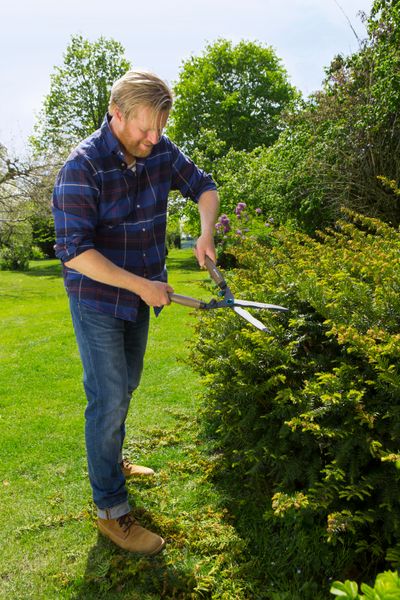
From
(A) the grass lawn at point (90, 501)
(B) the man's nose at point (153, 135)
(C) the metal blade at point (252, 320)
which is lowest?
(A) the grass lawn at point (90, 501)

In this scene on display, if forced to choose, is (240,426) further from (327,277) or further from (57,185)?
(57,185)

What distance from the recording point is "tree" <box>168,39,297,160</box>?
2777cm

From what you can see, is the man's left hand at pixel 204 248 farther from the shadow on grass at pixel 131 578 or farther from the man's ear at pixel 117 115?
the shadow on grass at pixel 131 578

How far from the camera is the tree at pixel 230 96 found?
2777 centimetres

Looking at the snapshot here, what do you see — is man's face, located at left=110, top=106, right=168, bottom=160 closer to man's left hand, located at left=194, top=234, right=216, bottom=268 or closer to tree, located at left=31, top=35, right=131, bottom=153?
man's left hand, located at left=194, top=234, right=216, bottom=268

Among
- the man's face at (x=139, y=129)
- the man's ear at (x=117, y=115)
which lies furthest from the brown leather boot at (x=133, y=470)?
the man's ear at (x=117, y=115)

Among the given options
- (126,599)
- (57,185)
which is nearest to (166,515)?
(126,599)

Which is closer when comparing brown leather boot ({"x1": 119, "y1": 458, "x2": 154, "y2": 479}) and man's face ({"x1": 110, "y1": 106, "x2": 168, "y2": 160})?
man's face ({"x1": 110, "y1": 106, "x2": 168, "y2": 160})

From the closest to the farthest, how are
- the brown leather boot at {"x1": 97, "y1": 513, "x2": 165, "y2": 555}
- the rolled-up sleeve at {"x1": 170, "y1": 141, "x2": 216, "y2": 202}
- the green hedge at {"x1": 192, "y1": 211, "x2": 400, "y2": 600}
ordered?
1. the green hedge at {"x1": 192, "y1": 211, "x2": 400, "y2": 600}
2. the brown leather boot at {"x1": 97, "y1": 513, "x2": 165, "y2": 555}
3. the rolled-up sleeve at {"x1": 170, "y1": 141, "x2": 216, "y2": 202}

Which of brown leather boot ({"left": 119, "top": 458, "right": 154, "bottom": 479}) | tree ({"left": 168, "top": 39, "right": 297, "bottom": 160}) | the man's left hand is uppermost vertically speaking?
tree ({"left": 168, "top": 39, "right": 297, "bottom": 160})

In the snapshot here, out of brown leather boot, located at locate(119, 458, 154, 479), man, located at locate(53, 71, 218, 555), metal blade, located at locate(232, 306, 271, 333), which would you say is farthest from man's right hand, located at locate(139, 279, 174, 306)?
brown leather boot, located at locate(119, 458, 154, 479)

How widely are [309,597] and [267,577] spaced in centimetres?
23

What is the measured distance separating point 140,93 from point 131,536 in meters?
2.17

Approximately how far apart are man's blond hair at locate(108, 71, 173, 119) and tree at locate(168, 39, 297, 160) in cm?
2594
